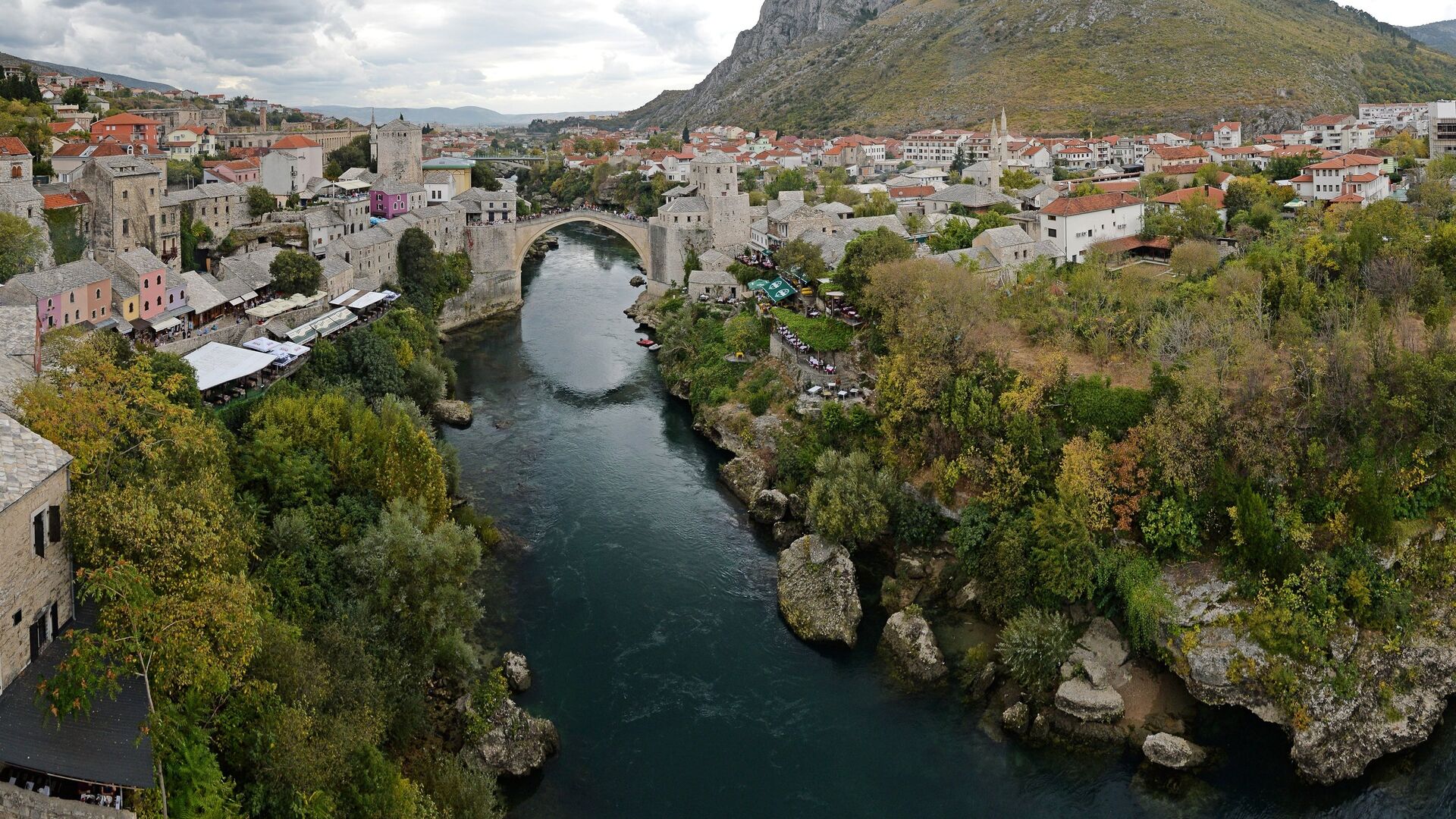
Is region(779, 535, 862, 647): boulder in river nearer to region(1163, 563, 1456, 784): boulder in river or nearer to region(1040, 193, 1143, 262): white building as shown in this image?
region(1163, 563, 1456, 784): boulder in river

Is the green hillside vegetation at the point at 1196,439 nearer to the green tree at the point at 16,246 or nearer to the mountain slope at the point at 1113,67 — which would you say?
the green tree at the point at 16,246

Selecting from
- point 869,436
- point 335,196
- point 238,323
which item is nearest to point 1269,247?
point 869,436

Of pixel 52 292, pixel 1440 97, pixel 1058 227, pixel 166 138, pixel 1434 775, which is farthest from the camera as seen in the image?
pixel 1440 97

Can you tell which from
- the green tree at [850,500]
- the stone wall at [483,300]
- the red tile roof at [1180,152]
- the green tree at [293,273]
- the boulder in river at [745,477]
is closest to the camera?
the green tree at [850,500]

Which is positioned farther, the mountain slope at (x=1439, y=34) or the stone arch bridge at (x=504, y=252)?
the mountain slope at (x=1439, y=34)

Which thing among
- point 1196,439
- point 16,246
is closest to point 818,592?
point 1196,439

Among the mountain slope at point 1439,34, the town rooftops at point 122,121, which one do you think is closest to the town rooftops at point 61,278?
the town rooftops at point 122,121

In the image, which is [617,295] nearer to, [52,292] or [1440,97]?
[52,292]
